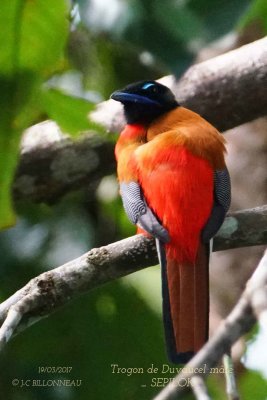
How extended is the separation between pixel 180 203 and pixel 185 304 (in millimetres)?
386

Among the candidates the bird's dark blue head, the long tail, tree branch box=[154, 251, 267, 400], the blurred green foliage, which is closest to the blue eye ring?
the bird's dark blue head

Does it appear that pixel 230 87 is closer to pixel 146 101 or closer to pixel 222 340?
pixel 146 101

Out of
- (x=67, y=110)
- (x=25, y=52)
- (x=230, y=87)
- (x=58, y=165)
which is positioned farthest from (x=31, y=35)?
(x=230, y=87)

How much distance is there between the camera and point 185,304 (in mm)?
2689

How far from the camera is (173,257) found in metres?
2.78

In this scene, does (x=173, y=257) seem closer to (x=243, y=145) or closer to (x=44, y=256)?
(x=44, y=256)

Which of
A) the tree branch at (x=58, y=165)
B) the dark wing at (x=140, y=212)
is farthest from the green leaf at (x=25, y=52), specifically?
the tree branch at (x=58, y=165)

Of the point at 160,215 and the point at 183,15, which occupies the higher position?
the point at 183,15

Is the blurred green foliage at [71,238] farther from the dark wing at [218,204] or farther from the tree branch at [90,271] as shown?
the dark wing at [218,204]

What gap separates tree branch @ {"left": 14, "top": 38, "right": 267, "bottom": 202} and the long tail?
0.97m

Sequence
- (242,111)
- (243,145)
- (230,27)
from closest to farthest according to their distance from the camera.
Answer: (230,27)
(242,111)
(243,145)

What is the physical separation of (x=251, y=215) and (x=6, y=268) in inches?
60.3

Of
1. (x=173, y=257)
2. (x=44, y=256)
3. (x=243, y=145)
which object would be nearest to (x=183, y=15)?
(x=173, y=257)

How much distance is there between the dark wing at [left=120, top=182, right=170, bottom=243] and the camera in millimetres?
2789
